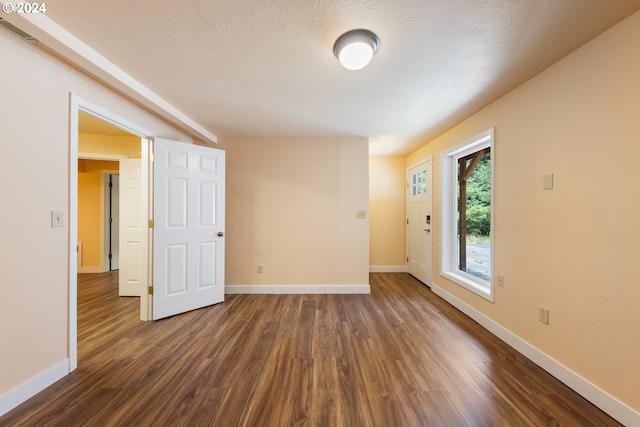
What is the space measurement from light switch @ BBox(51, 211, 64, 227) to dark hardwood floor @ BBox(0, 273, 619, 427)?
3.58 feet

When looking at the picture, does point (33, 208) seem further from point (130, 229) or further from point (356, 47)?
point (356, 47)

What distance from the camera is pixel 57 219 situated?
167cm

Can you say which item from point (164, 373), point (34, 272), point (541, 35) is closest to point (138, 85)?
point (34, 272)

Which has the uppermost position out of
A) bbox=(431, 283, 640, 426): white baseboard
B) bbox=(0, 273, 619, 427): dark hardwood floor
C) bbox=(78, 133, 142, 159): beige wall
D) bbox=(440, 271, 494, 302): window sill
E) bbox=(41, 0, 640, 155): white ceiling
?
bbox=(41, 0, 640, 155): white ceiling

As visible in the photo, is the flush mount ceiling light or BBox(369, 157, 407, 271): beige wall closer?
the flush mount ceiling light

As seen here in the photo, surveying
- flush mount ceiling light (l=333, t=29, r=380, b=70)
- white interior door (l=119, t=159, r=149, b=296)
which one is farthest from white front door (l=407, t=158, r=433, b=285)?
white interior door (l=119, t=159, r=149, b=296)

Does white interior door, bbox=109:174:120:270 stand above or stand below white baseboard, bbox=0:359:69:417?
above

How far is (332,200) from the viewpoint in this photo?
3660mm

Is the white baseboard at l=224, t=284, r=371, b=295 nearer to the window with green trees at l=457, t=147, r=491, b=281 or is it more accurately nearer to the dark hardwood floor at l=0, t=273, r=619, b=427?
the dark hardwood floor at l=0, t=273, r=619, b=427

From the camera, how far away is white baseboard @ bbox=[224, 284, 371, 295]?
3.60 meters

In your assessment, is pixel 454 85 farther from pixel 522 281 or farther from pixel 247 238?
pixel 247 238

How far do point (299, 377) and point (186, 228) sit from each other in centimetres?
215

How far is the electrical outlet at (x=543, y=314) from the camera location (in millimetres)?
1842

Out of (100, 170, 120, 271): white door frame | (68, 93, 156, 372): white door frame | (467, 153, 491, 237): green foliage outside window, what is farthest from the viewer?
(100, 170, 120, 271): white door frame
